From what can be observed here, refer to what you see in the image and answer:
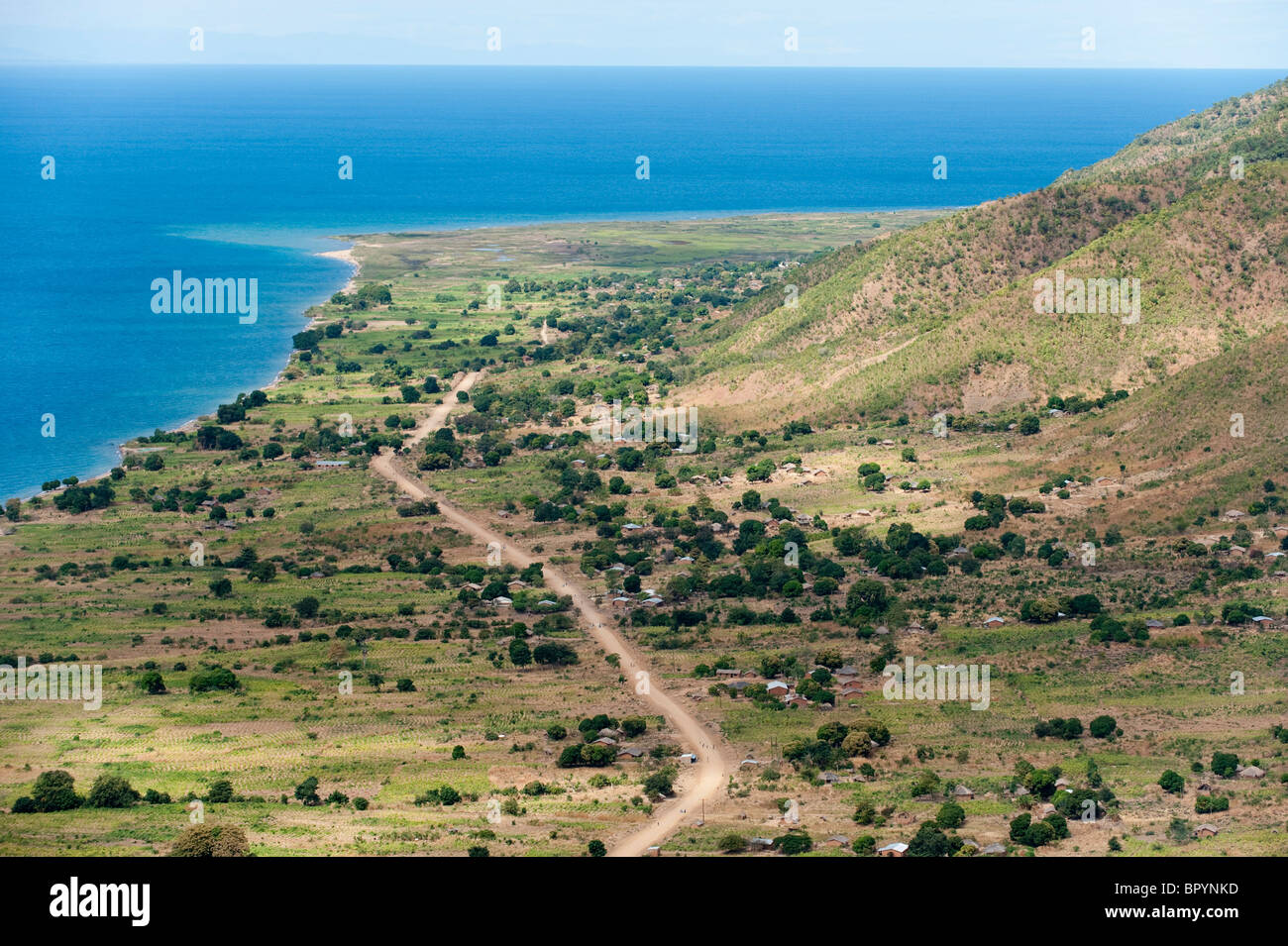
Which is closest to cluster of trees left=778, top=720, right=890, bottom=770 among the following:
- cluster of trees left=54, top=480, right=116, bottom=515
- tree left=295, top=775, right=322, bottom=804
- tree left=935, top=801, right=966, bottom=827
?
tree left=935, top=801, right=966, bottom=827

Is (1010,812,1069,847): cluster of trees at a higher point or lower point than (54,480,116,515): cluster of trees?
lower

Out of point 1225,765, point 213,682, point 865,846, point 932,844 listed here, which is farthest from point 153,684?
point 1225,765

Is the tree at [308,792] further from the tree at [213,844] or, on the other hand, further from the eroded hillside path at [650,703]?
the eroded hillside path at [650,703]

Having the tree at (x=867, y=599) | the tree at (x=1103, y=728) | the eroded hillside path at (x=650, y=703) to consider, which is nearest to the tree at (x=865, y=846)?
the eroded hillside path at (x=650, y=703)

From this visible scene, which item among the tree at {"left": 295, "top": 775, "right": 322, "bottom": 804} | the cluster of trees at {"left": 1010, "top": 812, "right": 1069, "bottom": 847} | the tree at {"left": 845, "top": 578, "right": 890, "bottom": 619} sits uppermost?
the tree at {"left": 845, "top": 578, "right": 890, "bottom": 619}

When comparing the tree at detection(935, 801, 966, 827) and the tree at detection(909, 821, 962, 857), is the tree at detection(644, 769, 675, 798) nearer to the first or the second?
the tree at detection(935, 801, 966, 827)

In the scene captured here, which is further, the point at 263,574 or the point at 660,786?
the point at 263,574

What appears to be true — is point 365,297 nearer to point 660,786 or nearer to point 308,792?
point 308,792
